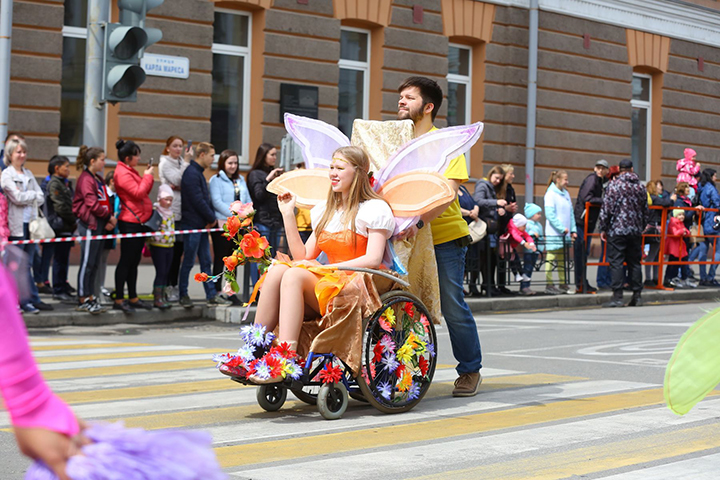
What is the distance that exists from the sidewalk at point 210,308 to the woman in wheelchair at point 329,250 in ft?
18.1

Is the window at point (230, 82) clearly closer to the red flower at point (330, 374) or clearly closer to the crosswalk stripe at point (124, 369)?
the crosswalk stripe at point (124, 369)

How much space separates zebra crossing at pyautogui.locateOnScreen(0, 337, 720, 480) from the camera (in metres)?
4.80

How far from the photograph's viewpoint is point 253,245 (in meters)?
6.37

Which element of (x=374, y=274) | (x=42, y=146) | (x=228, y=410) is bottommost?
(x=228, y=410)

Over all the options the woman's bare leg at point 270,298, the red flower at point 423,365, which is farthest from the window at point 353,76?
the woman's bare leg at point 270,298

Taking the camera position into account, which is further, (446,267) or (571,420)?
(446,267)

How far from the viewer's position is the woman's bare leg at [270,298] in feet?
20.0

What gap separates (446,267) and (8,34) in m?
8.17

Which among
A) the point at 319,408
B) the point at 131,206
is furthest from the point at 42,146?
the point at 319,408

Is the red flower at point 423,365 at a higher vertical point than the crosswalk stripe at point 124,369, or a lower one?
higher

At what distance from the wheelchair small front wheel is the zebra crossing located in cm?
6

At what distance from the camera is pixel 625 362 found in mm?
8930

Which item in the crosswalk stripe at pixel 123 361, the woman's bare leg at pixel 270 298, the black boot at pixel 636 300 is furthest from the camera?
the black boot at pixel 636 300

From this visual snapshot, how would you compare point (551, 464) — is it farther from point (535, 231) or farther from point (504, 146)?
point (504, 146)
